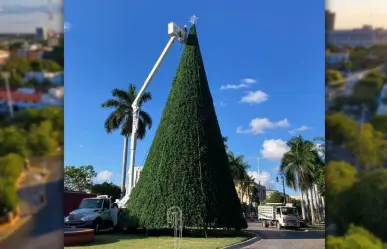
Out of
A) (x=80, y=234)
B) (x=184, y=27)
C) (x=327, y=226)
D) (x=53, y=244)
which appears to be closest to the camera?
(x=327, y=226)

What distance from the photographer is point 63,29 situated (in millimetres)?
3826

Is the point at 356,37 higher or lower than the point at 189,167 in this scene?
A: higher

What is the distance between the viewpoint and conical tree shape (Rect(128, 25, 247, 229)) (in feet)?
42.7

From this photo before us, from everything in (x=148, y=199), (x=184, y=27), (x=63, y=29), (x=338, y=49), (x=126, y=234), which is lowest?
(x=126, y=234)

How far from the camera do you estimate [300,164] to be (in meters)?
29.7

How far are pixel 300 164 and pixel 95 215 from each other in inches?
754

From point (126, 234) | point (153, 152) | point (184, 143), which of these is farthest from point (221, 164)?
point (126, 234)

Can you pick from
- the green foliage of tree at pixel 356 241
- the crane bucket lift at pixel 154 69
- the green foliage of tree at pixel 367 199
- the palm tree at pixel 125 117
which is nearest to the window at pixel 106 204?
the crane bucket lift at pixel 154 69

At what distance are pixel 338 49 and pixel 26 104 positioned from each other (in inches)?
114

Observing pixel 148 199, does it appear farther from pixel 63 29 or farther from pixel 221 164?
pixel 63 29

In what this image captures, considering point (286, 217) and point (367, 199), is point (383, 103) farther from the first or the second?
point (286, 217)

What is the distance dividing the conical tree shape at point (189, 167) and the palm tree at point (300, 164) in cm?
1666

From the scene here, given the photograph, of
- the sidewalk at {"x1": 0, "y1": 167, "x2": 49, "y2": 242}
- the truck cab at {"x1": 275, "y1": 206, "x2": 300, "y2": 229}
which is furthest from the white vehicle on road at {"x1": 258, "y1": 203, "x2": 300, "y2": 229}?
the sidewalk at {"x1": 0, "y1": 167, "x2": 49, "y2": 242}

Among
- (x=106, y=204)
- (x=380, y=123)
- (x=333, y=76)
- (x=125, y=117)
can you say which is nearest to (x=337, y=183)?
(x=380, y=123)
